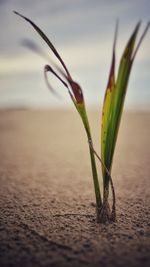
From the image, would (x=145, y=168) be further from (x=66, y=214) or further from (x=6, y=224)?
(x=6, y=224)

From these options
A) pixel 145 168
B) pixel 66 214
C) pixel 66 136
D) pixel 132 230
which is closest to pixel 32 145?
pixel 66 136

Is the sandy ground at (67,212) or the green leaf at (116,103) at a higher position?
the green leaf at (116,103)

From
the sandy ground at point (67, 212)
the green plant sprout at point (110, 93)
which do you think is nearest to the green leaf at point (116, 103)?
the green plant sprout at point (110, 93)

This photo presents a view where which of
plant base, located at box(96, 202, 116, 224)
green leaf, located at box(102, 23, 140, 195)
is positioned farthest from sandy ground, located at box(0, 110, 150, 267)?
green leaf, located at box(102, 23, 140, 195)

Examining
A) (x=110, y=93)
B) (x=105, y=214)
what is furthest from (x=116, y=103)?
(x=105, y=214)

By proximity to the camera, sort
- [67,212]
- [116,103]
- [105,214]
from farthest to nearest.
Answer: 1. [67,212]
2. [105,214]
3. [116,103]

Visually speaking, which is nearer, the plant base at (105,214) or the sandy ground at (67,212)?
the sandy ground at (67,212)

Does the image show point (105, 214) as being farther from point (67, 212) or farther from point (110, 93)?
point (110, 93)

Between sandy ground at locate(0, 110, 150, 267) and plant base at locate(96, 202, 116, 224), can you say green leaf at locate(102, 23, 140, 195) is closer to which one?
plant base at locate(96, 202, 116, 224)

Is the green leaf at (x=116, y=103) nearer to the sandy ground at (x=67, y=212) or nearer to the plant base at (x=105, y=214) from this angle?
the plant base at (x=105, y=214)

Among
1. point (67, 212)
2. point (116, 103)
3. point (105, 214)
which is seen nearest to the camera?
point (116, 103)
